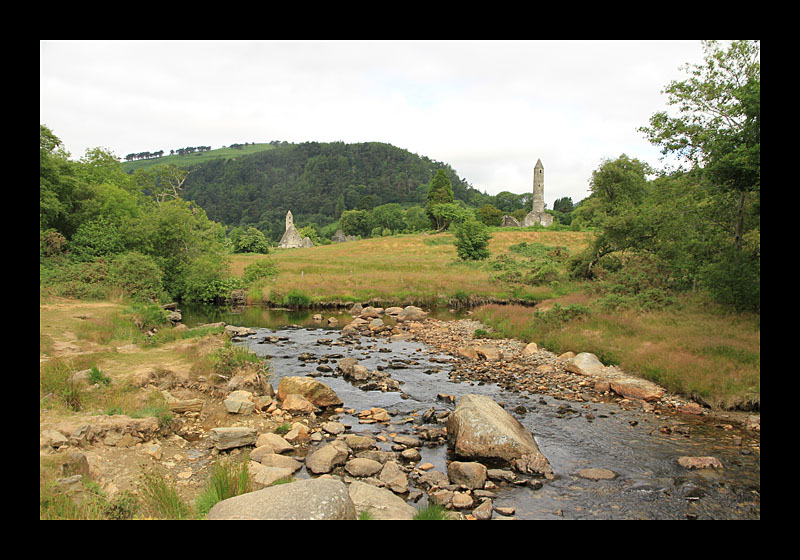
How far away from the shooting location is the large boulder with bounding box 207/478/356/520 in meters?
5.41

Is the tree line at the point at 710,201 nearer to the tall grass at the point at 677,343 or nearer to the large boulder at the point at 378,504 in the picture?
the tall grass at the point at 677,343

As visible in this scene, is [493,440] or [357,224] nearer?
[493,440]

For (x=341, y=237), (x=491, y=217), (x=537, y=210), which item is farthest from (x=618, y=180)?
(x=341, y=237)

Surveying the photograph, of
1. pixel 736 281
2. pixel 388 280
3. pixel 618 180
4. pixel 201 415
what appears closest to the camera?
pixel 201 415

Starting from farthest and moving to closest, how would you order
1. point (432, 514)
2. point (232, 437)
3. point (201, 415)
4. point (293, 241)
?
point (293, 241) → point (201, 415) → point (232, 437) → point (432, 514)

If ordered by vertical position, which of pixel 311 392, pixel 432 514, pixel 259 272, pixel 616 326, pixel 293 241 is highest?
pixel 293 241

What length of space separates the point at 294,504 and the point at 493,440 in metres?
5.70

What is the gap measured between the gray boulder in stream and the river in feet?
1.36

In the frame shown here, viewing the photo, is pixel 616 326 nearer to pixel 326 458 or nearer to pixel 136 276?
pixel 326 458

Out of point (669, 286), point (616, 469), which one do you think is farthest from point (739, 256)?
point (616, 469)

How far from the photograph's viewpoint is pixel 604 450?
1052cm
